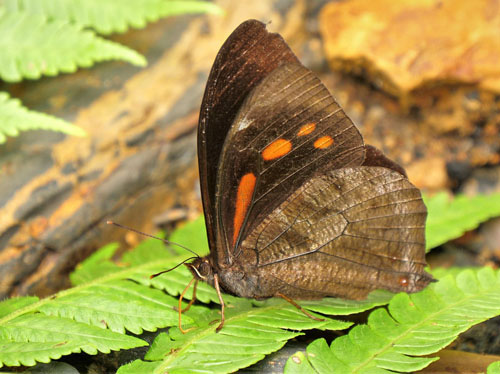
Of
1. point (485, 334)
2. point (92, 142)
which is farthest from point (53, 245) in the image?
point (485, 334)

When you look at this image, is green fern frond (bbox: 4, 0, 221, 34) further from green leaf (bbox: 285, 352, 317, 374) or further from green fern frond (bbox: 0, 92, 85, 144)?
green leaf (bbox: 285, 352, 317, 374)

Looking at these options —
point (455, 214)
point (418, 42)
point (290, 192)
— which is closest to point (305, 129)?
point (290, 192)

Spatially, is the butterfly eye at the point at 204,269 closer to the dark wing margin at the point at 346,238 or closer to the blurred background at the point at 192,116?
the dark wing margin at the point at 346,238

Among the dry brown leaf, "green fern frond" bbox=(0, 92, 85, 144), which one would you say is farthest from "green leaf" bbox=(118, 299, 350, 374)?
the dry brown leaf

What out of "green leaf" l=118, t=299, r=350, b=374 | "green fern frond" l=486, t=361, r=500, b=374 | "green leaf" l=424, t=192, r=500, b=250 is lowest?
"green fern frond" l=486, t=361, r=500, b=374

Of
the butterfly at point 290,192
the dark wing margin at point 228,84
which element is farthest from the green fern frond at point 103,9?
the butterfly at point 290,192

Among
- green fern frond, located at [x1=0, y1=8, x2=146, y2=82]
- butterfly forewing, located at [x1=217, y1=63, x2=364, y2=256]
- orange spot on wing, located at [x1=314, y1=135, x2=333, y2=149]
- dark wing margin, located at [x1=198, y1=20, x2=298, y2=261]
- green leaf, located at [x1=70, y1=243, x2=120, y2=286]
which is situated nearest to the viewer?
dark wing margin, located at [x1=198, y1=20, x2=298, y2=261]

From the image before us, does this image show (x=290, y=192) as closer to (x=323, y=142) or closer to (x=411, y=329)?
(x=323, y=142)

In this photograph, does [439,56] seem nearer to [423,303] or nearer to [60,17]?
[423,303]
